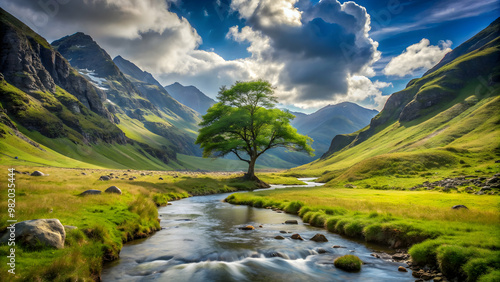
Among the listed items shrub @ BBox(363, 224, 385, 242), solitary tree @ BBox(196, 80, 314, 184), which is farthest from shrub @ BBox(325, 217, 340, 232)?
solitary tree @ BBox(196, 80, 314, 184)

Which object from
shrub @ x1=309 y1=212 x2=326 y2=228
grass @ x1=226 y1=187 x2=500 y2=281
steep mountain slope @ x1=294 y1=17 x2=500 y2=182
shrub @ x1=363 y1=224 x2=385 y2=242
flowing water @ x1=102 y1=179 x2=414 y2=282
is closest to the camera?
grass @ x1=226 y1=187 x2=500 y2=281

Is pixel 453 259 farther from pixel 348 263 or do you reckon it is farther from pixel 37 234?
pixel 37 234

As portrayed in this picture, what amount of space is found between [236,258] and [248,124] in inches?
1665

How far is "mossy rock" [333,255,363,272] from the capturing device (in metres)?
12.4

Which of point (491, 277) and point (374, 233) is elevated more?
point (491, 277)

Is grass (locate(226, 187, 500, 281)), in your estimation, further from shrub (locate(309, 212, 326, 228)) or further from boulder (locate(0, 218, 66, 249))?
boulder (locate(0, 218, 66, 249))

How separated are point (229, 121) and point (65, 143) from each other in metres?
161

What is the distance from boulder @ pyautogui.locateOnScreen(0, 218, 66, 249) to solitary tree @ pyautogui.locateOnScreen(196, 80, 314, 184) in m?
43.6

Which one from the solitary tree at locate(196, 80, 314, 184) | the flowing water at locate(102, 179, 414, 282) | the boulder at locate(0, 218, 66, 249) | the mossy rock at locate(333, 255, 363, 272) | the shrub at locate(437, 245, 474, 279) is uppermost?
the solitary tree at locate(196, 80, 314, 184)

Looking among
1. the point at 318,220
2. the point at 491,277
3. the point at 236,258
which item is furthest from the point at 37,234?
the point at 318,220

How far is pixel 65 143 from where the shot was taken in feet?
527

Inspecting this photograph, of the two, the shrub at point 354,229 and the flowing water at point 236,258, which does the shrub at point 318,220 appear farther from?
the shrub at point 354,229

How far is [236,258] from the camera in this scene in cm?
1384

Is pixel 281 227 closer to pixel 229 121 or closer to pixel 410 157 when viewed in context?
pixel 229 121
